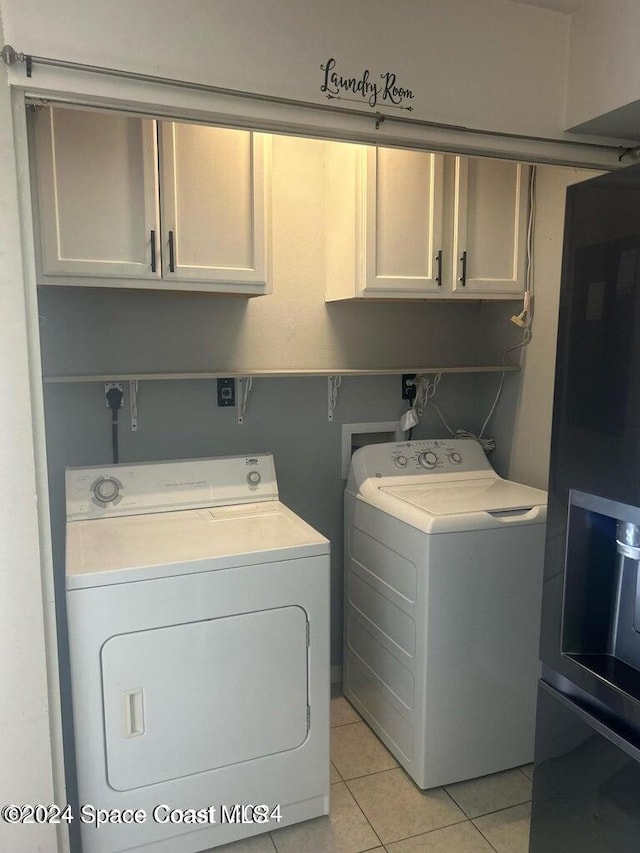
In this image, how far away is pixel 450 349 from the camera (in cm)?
278

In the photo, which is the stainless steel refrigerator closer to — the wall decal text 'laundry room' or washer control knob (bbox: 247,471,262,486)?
the wall decal text 'laundry room'

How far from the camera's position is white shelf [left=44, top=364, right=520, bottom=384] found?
207 cm

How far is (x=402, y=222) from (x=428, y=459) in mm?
948

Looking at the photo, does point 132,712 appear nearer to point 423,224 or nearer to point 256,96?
point 256,96

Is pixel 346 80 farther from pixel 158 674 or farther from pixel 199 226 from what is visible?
pixel 158 674

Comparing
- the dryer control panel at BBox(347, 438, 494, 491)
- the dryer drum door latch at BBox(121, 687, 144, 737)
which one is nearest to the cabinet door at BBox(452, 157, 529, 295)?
Result: the dryer control panel at BBox(347, 438, 494, 491)

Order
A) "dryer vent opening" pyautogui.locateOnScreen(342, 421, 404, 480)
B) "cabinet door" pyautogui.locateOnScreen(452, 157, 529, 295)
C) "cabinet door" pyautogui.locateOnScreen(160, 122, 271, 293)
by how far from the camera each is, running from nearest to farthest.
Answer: "cabinet door" pyautogui.locateOnScreen(160, 122, 271, 293) < "cabinet door" pyautogui.locateOnScreen(452, 157, 529, 295) < "dryer vent opening" pyautogui.locateOnScreen(342, 421, 404, 480)

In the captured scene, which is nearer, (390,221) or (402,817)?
(402,817)

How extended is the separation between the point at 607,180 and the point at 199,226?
4.05ft

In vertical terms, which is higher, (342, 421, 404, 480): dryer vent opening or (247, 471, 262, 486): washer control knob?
(342, 421, 404, 480): dryer vent opening

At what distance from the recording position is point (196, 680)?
175 centimetres

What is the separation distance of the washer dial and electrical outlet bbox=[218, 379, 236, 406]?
1.67 ft

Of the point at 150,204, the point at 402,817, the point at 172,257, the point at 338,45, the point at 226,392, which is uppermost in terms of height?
the point at 338,45

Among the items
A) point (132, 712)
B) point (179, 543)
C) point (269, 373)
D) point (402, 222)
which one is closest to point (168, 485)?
point (179, 543)
